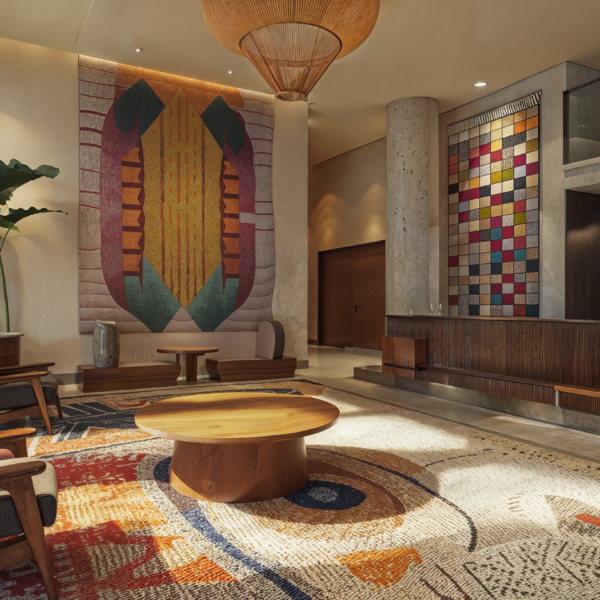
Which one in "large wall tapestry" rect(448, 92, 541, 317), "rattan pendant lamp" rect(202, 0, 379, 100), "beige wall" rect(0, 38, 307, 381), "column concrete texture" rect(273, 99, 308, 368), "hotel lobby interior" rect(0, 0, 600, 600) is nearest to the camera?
"hotel lobby interior" rect(0, 0, 600, 600)

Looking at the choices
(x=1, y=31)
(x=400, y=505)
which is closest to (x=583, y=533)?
(x=400, y=505)

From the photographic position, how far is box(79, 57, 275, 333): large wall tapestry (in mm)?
6629

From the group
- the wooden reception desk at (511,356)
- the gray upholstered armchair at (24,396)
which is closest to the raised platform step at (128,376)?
the gray upholstered armchair at (24,396)

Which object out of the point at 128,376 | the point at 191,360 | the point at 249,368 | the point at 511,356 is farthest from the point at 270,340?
the point at 511,356

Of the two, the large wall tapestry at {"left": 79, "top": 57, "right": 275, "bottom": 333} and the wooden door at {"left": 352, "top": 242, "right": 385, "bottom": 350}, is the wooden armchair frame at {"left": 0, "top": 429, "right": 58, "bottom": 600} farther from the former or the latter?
the wooden door at {"left": 352, "top": 242, "right": 385, "bottom": 350}

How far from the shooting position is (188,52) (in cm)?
647

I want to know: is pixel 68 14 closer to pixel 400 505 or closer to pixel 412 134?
pixel 412 134

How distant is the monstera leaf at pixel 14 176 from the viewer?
5262 mm

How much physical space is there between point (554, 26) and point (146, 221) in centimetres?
555

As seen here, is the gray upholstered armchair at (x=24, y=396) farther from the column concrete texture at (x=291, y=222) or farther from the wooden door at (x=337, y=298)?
the wooden door at (x=337, y=298)

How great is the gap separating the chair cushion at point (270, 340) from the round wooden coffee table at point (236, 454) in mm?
3949

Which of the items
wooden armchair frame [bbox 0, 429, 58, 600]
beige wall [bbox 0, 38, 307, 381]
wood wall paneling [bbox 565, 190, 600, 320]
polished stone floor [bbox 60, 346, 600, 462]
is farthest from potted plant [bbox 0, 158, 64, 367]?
wood wall paneling [bbox 565, 190, 600, 320]

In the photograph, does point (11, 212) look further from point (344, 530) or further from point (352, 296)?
point (352, 296)

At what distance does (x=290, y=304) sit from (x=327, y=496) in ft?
16.9
